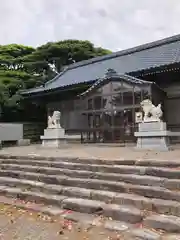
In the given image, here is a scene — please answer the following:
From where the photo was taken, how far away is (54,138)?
11172mm

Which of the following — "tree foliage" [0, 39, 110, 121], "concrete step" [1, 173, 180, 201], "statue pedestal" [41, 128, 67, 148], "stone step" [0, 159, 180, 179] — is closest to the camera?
"concrete step" [1, 173, 180, 201]

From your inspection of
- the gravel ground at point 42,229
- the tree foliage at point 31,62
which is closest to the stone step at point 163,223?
the gravel ground at point 42,229

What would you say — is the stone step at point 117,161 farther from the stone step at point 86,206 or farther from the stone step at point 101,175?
the stone step at point 86,206

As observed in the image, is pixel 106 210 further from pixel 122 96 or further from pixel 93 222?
pixel 122 96

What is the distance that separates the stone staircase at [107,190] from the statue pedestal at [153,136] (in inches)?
120

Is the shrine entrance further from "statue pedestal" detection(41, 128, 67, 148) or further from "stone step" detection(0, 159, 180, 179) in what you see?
"stone step" detection(0, 159, 180, 179)

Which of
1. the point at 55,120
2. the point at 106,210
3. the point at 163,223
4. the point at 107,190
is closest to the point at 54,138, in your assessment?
the point at 55,120

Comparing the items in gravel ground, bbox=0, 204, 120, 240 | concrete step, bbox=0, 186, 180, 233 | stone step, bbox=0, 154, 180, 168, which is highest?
stone step, bbox=0, 154, 180, 168

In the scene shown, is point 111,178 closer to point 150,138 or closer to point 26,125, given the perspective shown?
point 150,138

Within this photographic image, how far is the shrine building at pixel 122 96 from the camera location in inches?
431

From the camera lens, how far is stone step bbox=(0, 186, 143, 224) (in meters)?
3.92

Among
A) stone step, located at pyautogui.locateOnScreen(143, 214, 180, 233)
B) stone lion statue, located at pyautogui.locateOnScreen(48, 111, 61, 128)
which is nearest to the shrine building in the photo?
stone lion statue, located at pyautogui.locateOnScreen(48, 111, 61, 128)

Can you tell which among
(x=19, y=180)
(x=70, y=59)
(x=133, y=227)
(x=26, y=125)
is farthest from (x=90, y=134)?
(x=70, y=59)

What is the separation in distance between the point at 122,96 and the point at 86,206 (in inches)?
293
